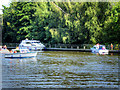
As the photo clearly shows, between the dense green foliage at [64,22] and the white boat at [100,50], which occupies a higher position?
the dense green foliage at [64,22]

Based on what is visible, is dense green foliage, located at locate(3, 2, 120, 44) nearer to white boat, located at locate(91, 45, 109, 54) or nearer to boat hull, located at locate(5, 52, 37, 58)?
white boat, located at locate(91, 45, 109, 54)

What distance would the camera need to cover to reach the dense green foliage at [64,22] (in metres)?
63.9

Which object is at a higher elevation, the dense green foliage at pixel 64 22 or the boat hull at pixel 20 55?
the dense green foliage at pixel 64 22

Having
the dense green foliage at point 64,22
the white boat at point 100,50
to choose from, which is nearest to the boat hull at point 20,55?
the white boat at point 100,50

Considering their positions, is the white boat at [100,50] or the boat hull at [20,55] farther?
the white boat at [100,50]

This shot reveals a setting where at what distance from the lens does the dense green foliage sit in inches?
2516

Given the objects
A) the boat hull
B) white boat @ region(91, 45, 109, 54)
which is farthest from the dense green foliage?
the boat hull

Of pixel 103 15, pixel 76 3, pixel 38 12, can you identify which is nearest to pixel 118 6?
pixel 103 15

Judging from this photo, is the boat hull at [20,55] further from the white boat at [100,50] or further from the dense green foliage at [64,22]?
the dense green foliage at [64,22]

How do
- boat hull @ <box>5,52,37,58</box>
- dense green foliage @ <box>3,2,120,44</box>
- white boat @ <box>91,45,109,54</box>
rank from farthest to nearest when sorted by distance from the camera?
dense green foliage @ <box>3,2,120,44</box> < white boat @ <box>91,45,109,54</box> < boat hull @ <box>5,52,37,58</box>

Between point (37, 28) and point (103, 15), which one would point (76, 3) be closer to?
point (103, 15)

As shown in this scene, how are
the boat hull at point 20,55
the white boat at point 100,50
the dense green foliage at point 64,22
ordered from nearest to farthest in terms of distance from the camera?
the boat hull at point 20,55
the white boat at point 100,50
the dense green foliage at point 64,22

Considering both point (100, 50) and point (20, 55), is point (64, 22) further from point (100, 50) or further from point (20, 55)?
point (20, 55)

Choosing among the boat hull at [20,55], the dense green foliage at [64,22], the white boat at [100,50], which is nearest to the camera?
the boat hull at [20,55]
